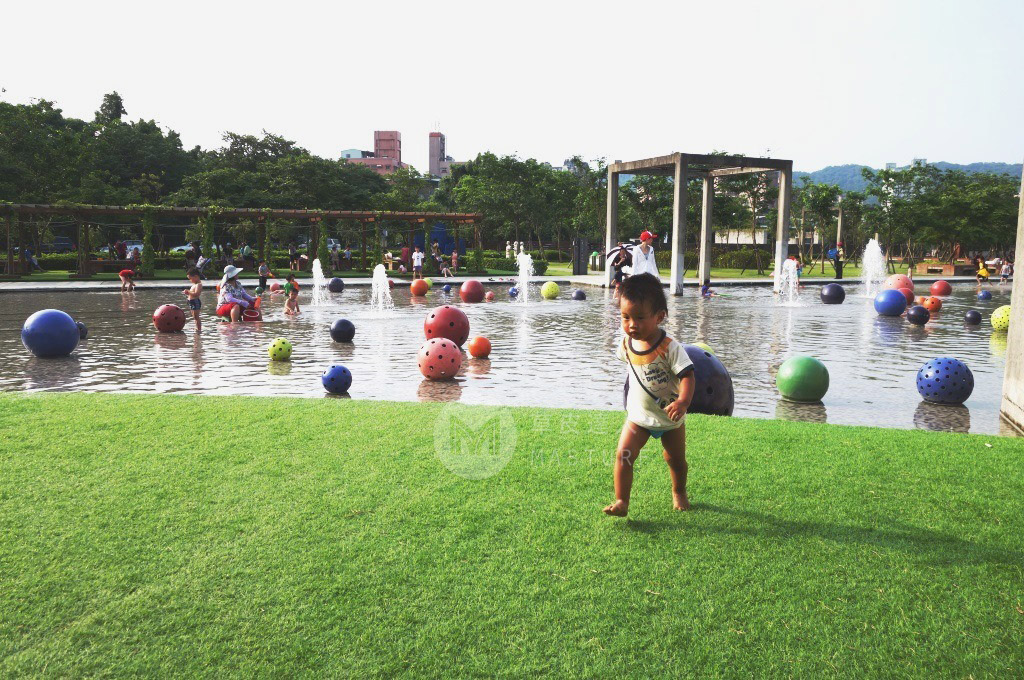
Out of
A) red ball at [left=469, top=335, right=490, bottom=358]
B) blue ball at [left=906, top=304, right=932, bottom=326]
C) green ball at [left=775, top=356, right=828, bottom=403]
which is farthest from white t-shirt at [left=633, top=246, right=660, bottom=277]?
green ball at [left=775, top=356, right=828, bottom=403]

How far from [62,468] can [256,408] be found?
2.32m

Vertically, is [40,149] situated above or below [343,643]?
above

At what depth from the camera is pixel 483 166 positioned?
7531cm

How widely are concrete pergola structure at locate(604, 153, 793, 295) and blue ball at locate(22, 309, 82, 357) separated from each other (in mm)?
19410

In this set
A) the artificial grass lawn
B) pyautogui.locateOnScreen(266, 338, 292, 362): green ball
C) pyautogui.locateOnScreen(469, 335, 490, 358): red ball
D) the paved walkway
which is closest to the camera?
the artificial grass lawn

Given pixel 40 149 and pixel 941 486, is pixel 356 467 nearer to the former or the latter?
pixel 941 486

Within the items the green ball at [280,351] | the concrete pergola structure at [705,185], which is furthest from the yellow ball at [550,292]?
the green ball at [280,351]

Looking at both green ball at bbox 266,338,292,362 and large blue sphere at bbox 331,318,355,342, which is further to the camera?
large blue sphere at bbox 331,318,355,342

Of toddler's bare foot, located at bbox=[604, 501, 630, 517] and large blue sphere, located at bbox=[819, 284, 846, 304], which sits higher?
large blue sphere, located at bbox=[819, 284, 846, 304]

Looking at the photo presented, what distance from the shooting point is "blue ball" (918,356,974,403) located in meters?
9.51

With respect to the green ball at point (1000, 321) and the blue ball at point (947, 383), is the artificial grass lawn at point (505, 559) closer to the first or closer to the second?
the blue ball at point (947, 383)

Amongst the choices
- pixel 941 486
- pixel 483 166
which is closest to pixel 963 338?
pixel 941 486
